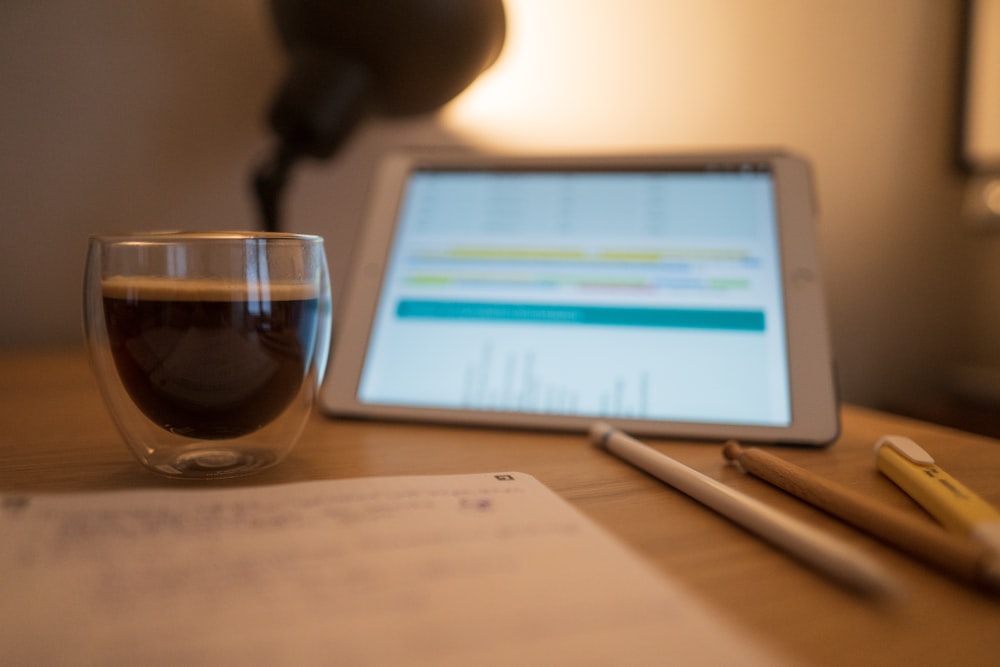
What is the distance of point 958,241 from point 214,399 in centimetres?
112

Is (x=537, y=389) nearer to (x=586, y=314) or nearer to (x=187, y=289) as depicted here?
(x=586, y=314)

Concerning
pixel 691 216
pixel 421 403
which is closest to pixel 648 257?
pixel 691 216

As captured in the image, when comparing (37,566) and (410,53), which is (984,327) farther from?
(37,566)

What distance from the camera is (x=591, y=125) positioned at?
0.86 m

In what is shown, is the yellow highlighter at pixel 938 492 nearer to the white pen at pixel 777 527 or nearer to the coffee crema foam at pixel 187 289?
the white pen at pixel 777 527

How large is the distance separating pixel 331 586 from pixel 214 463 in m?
0.18

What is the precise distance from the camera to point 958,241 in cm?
107

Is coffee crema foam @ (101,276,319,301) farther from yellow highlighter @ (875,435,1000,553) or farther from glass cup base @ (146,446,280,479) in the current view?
yellow highlighter @ (875,435,1000,553)

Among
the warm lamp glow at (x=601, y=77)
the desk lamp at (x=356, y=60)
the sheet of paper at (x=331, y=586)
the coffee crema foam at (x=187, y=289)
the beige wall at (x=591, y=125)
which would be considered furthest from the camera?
the warm lamp glow at (x=601, y=77)

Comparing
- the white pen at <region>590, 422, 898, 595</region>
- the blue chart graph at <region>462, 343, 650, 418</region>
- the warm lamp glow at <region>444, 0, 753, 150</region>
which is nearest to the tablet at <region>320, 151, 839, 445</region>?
the blue chart graph at <region>462, 343, 650, 418</region>

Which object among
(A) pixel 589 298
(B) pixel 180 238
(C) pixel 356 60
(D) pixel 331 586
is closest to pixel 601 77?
(C) pixel 356 60

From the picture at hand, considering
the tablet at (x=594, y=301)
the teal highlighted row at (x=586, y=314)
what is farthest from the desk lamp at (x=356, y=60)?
the teal highlighted row at (x=586, y=314)

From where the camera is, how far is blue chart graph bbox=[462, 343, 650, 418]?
0.47m

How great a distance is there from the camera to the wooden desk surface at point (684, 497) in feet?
0.70
